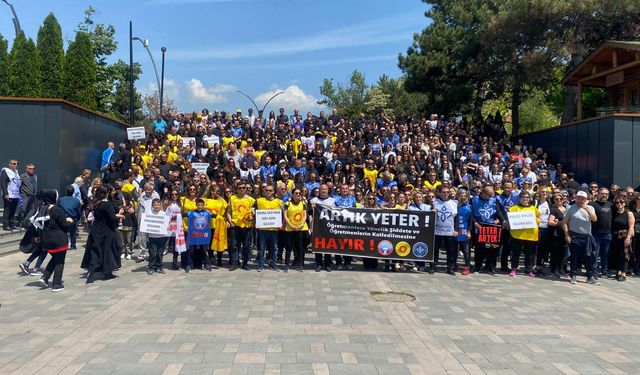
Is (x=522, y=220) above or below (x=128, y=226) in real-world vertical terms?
above

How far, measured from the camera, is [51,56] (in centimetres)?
2858

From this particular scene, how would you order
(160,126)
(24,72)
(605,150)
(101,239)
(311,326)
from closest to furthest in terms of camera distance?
(311,326)
(101,239)
(605,150)
(160,126)
(24,72)

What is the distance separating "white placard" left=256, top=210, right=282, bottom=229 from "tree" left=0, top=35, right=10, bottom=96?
21162 millimetres

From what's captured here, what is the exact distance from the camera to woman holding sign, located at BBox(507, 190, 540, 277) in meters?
11.3

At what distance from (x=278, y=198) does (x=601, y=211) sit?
703cm

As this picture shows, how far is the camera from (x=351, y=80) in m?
71.6

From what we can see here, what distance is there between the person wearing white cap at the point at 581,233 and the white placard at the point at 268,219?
6.17m

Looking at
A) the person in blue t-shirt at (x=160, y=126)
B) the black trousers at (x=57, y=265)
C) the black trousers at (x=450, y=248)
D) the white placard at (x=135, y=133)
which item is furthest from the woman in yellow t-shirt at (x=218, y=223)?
the person in blue t-shirt at (x=160, y=126)

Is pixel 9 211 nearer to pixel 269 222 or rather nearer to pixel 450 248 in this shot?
pixel 269 222

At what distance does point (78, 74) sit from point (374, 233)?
23680 millimetres

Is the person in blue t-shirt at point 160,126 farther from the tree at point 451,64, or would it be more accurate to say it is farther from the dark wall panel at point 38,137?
the tree at point 451,64

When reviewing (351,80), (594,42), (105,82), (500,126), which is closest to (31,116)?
(500,126)

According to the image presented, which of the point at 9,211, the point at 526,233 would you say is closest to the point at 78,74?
the point at 9,211

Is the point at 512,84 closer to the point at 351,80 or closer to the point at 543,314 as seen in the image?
the point at 543,314
